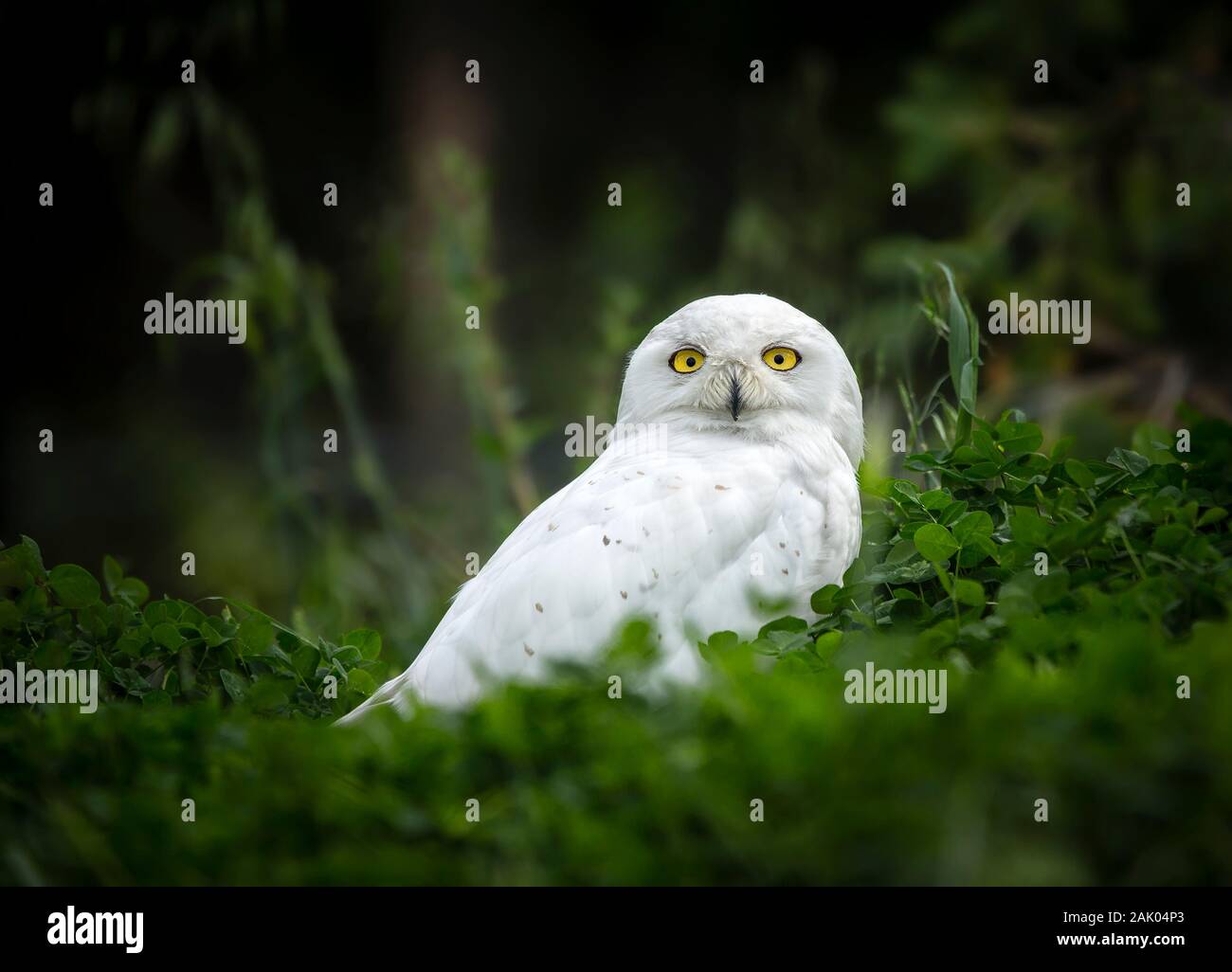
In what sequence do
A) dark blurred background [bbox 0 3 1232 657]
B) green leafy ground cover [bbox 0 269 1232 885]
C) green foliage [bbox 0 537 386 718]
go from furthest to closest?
dark blurred background [bbox 0 3 1232 657]
green foliage [bbox 0 537 386 718]
green leafy ground cover [bbox 0 269 1232 885]

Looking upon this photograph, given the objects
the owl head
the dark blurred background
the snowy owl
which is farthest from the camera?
the dark blurred background

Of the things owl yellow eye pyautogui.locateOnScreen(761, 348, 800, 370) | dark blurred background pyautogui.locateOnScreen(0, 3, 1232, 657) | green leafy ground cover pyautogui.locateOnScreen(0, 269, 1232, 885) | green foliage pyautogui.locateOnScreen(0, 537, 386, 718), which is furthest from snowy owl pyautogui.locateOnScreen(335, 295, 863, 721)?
dark blurred background pyautogui.locateOnScreen(0, 3, 1232, 657)

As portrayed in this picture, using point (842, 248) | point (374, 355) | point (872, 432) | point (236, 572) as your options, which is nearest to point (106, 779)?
point (872, 432)

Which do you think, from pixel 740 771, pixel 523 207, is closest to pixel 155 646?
pixel 740 771

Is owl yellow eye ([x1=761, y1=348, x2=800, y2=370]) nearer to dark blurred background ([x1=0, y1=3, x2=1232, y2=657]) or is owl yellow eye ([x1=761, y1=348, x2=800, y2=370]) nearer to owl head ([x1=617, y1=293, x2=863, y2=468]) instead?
owl head ([x1=617, y1=293, x2=863, y2=468])

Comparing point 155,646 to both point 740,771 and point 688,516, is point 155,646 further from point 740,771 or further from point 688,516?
point 740,771

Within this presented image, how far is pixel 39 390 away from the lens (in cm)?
1020

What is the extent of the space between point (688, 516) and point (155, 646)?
53.6 inches

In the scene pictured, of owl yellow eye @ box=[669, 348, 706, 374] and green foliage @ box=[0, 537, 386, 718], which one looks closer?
green foliage @ box=[0, 537, 386, 718]

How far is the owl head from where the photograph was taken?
386 cm

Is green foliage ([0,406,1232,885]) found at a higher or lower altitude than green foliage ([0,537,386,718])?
lower

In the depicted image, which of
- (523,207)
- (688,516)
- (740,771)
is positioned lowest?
(740,771)

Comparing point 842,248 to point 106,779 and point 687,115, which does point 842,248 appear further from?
point 106,779

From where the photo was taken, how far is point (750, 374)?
3846 millimetres
